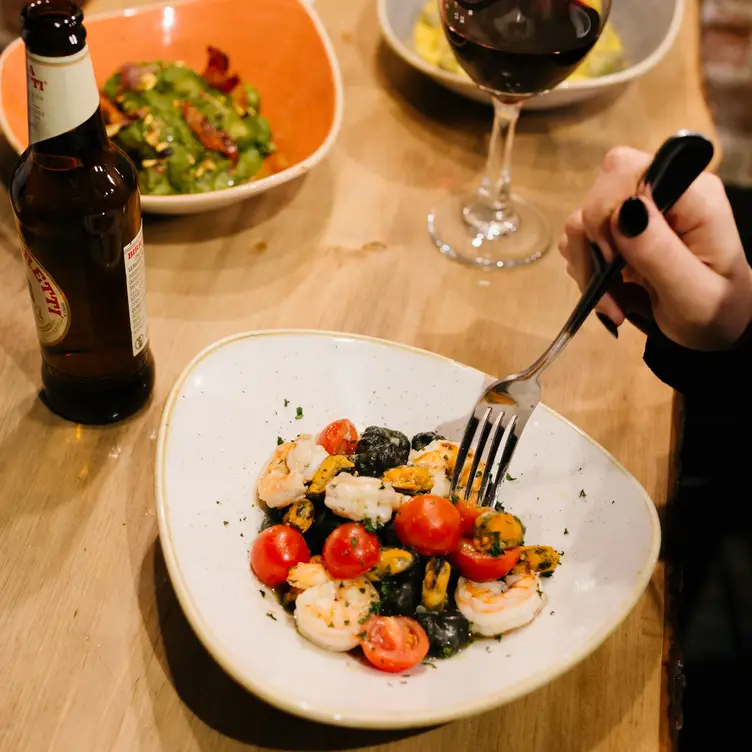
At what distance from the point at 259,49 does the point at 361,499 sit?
1019 millimetres

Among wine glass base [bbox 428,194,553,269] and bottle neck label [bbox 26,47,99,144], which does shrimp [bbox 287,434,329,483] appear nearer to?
bottle neck label [bbox 26,47,99,144]

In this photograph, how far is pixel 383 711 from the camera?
2.19 feet

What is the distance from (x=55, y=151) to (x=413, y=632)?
1.85ft

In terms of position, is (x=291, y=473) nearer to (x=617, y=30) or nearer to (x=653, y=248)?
(x=653, y=248)

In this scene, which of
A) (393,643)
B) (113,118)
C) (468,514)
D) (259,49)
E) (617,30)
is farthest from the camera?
(617,30)

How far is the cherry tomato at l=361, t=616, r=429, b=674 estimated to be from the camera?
729 millimetres

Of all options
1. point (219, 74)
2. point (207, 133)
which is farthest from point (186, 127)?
point (219, 74)

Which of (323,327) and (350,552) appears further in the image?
(323,327)

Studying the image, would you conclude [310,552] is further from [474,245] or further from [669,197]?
[474,245]

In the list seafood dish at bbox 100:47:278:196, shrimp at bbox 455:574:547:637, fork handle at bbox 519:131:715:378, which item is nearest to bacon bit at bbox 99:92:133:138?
seafood dish at bbox 100:47:278:196

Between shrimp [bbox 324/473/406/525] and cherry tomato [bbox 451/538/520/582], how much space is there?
3.1 inches

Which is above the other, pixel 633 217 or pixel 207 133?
pixel 633 217

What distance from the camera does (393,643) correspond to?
2.41 feet

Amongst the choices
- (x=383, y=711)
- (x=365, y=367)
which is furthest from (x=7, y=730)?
(x=365, y=367)
